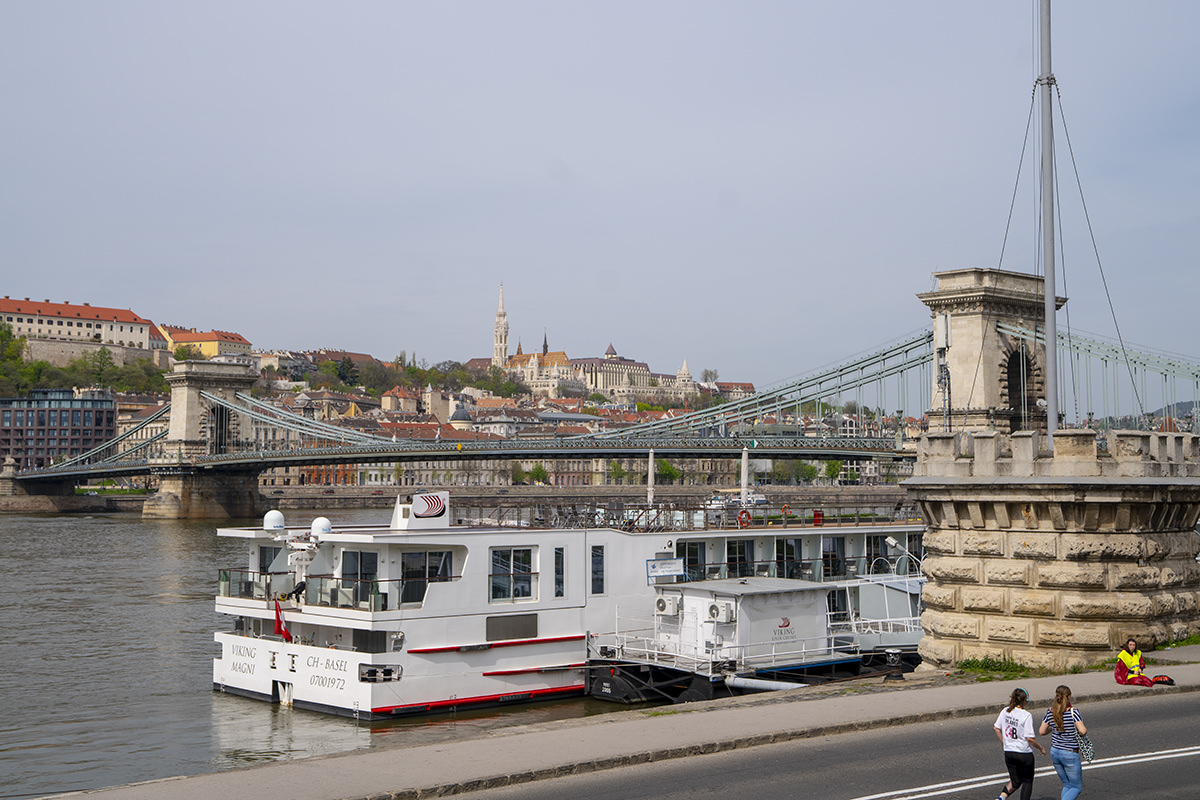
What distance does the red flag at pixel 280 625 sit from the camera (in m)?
18.6

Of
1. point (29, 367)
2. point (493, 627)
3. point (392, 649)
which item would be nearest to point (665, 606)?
point (493, 627)

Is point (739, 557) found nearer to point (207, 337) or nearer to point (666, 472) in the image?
point (666, 472)

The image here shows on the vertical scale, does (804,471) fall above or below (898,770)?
above

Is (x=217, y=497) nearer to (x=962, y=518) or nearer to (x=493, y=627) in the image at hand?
(x=493, y=627)

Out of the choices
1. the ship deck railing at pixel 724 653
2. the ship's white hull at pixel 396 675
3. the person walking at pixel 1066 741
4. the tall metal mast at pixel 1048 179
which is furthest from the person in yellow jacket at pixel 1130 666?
the ship's white hull at pixel 396 675

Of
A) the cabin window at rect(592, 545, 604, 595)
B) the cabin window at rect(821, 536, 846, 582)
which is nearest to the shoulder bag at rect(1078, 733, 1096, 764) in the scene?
the cabin window at rect(592, 545, 604, 595)

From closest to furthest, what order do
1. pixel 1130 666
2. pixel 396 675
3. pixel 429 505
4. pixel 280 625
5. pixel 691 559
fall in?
pixel 1130 666 < pixel 396 675 < pixel 280 625 < pixel 429 505 < pixel 691 559

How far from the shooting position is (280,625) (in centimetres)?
1870

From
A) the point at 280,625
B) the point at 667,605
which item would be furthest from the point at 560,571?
the point at 280,625

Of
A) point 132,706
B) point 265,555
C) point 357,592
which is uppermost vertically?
point 265,555

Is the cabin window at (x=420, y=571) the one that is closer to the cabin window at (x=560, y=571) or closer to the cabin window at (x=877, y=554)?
the cabin window at (x=560, y=571)

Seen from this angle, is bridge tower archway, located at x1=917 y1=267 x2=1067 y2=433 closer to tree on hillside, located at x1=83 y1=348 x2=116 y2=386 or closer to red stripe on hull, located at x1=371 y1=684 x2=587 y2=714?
red stripe on hull, located at x1=371 y1=684 x2=587 y2=714

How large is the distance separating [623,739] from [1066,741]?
12.6ft

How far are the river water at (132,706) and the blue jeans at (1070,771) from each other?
30.1ft
